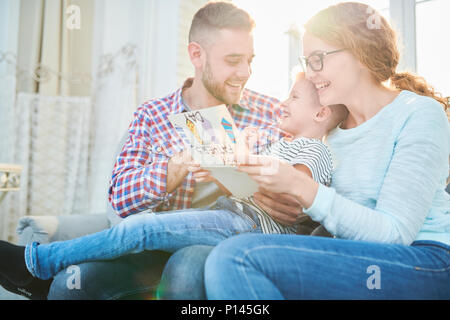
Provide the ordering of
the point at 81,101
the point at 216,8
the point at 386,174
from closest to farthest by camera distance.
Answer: the point at 386,174
the point at 216,8
the point at 81,101

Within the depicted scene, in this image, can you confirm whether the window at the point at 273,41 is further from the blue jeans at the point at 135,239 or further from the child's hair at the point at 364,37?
the blue jeans at the point at 135,239

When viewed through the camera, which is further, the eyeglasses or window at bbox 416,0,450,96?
window at bbox 416,0,450,96

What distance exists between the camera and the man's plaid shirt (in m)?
1.29

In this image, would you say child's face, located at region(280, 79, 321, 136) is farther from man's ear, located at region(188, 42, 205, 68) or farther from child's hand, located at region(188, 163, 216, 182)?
man's ear, located at region(188, 42, 205, 68)

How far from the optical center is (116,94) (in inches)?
103

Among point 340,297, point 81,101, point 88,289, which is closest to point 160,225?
point 88,289

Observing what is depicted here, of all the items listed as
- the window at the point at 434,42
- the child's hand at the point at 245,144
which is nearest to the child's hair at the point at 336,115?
the child's hand at the point at 245,144

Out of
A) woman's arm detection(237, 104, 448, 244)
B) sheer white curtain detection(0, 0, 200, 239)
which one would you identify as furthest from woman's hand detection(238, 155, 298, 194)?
sheer white curtain detection(0, 0, 200, 239)

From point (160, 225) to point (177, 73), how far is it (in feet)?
5.60

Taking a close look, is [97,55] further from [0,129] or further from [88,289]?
[88,289]

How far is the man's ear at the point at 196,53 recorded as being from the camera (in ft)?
5.49

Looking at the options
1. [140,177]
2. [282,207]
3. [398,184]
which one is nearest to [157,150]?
[140,177]

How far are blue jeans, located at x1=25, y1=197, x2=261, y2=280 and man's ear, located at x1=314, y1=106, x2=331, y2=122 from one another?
43 centimetres

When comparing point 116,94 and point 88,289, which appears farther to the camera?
point 116,94
